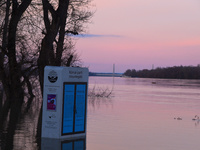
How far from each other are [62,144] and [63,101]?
1303 millimetres

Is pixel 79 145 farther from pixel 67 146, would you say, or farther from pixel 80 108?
pixel 80 108

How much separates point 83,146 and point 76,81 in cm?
205

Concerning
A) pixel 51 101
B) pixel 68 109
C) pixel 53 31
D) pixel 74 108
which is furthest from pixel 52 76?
pixel 53 31

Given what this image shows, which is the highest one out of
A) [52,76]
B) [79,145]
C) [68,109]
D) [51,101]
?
[52,76]

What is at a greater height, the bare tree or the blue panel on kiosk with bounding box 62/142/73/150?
the bare tree

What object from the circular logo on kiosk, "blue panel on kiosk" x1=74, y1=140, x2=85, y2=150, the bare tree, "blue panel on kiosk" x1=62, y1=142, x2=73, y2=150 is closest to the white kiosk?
the circular logo on kiosk

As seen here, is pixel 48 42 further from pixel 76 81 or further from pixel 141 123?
pixel 76 81

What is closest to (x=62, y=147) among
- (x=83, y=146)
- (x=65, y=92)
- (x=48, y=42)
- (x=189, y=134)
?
(x=83, y=146)

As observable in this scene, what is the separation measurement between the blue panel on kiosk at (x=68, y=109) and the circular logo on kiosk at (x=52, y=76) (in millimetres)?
338

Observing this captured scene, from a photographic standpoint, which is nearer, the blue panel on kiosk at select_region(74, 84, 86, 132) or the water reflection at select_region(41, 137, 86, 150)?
the water reflection at select_region(41, 137, 86, 150)

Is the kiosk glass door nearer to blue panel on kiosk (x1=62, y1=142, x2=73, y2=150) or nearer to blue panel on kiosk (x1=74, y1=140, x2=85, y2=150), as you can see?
blue panel on kiosk (x1=74, y1=140, x2=85, y2=150)

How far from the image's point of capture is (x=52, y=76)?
43.8 ft

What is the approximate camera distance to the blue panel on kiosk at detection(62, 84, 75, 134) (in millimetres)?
13445

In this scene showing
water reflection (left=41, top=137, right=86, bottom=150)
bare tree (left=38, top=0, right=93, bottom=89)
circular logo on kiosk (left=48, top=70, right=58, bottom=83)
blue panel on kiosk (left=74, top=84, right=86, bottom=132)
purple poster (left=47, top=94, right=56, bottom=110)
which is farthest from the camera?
bare tree (left=38, top=0, right=93, bottom=89)
